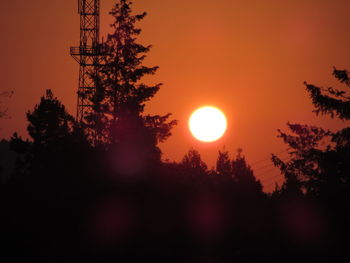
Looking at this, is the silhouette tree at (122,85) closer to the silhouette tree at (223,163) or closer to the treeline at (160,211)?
the treeline at (160,211)

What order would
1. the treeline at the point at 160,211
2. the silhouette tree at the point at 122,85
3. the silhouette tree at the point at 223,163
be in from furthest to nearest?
the silhouette tree at the point at 223,163, the silhouette tree at the point at 122,85, the treeline at the point at 160,211

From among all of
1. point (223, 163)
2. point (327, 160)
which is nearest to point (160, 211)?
point (327, 160)

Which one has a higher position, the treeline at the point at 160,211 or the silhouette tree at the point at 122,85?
the silhouette tree at the point at 122,85

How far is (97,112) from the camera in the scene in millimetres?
40344

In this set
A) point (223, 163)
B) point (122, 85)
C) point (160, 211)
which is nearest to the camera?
point (160, 211)

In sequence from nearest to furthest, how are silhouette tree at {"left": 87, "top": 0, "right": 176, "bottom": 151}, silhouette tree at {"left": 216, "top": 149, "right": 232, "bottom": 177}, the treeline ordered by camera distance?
the treeline < silhouette tree at {"left": 87, "top": 0, "right": 176, "bottom": 151} < silhouette tree at {"left": 216, "top": 149, "right": 232, "bottom": 177}

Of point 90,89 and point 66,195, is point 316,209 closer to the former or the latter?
point 66,195

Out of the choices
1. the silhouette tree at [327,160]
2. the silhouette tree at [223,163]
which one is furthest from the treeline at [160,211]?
the silhouette tree at [223,163]

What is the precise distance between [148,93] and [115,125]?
3701 millimetres

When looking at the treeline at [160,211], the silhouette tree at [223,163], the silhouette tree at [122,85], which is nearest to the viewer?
the treeline at [160,211]

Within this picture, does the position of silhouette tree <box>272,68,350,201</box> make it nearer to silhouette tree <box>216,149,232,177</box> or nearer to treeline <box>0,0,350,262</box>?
treeline <box>0,0,350,262</box>

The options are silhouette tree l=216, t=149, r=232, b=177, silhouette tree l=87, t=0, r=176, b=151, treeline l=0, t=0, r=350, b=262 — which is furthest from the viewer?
silhouette tree l=216, t=149, r=232, b=177

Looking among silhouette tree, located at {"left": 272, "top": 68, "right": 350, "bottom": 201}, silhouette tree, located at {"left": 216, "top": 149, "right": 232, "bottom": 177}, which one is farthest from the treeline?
silhouette tree, located at {"left": 216, "top": 149, "right": 232, "bottom": 177}

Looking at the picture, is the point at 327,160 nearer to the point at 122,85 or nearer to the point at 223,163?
the point at 122,85
